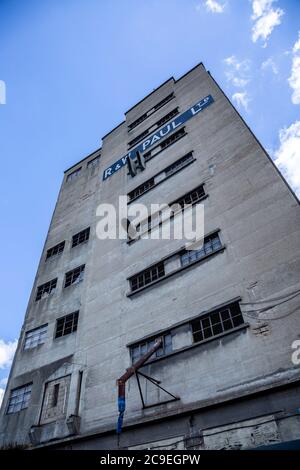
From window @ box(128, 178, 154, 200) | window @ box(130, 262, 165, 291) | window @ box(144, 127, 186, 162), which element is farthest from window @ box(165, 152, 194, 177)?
window @ box(130, 262, 165, 291)

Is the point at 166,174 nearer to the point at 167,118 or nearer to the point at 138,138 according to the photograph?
the point at 167,118

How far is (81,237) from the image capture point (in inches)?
926

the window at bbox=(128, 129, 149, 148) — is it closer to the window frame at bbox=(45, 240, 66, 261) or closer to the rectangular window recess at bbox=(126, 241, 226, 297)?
the window frame at bbox=(45, 240, 66, 261)

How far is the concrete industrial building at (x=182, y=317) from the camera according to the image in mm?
10281

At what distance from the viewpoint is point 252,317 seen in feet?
37.2

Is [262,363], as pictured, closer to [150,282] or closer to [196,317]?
[196,317]

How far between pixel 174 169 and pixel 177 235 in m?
6.20

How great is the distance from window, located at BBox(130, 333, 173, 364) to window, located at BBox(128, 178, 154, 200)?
10785 millimetres

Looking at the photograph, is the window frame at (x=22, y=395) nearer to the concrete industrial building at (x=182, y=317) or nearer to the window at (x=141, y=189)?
the concrete industrial building at (x=182, y=317)

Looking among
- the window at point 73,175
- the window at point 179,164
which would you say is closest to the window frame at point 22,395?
the window at point 179,164

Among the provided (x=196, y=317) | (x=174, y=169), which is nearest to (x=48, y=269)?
(x=174, y=169)

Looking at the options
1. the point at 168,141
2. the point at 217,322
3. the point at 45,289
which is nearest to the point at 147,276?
the point at 217,322

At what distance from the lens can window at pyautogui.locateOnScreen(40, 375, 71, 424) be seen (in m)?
14.8

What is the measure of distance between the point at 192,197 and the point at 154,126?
39.3ft
